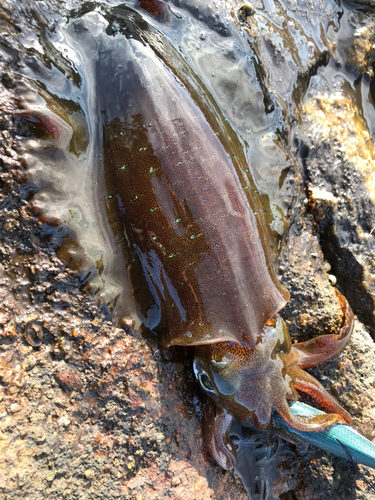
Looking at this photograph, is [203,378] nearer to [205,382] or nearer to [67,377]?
[205,382]

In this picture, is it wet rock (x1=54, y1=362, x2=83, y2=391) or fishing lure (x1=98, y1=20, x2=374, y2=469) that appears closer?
wet rock (x1=54, y1=362, x2=83, y2=391)

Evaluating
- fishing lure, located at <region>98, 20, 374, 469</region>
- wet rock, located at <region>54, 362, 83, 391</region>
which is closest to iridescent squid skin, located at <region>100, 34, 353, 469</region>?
fishing lure, located at <region>98, 20, 374, 469</region>

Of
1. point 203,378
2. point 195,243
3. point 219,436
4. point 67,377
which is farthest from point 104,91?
point 219,436

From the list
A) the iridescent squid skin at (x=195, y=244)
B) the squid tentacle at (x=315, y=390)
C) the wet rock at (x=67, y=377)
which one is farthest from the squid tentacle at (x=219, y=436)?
the wet rock at (x=67, y=377)

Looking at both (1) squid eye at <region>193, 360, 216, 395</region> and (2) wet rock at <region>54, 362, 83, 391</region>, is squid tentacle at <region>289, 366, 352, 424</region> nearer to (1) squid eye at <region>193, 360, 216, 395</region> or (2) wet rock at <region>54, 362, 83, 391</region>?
(1) squid eye at <region>193, 360, 216, 395</region>

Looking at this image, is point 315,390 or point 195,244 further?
point 315,390

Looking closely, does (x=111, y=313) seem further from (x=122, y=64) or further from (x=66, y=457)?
(x=122, y=64)

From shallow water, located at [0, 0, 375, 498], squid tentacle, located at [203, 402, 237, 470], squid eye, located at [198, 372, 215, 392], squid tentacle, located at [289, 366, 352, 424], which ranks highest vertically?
shallow water, located at [0, 0, 375, 498]

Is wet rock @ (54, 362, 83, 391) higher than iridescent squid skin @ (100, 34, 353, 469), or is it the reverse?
iridescent squid skin @ (100, 34, 353, 469)

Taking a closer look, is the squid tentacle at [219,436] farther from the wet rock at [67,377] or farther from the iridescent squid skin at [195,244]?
the wet rock at [67,377]
